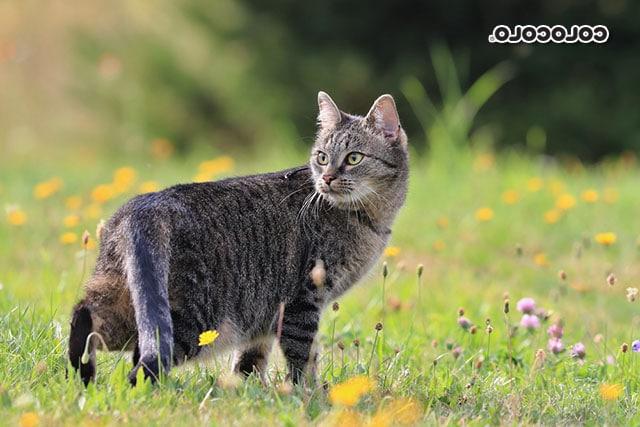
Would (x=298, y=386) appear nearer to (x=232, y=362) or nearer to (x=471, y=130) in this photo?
(x=232, y=362)

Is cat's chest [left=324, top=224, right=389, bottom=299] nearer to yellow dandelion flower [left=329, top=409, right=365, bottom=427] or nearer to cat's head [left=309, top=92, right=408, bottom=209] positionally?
cat's head [left=309, top=92, right=408, bottom=209]

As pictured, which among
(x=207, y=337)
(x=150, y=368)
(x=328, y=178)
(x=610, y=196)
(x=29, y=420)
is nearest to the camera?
(x=29, y=420)

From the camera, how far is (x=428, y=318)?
5297 millimetres

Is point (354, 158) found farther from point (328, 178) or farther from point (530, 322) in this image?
point (530, 322)

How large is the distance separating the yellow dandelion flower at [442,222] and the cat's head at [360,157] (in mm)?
2062

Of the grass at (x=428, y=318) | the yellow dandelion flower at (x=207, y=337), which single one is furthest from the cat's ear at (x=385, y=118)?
the yellow dandelion flower at (x=207, y=337)

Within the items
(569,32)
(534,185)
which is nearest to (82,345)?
(534,185)

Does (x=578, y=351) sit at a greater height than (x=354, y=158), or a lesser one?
lesser

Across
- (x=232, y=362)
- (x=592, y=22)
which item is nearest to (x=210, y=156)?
(x=592, y=22)

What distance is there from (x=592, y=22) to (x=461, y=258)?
6817mm

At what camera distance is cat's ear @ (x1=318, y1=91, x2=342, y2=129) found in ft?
14.5

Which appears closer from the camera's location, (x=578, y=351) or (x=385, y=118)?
(x=578, y=351)

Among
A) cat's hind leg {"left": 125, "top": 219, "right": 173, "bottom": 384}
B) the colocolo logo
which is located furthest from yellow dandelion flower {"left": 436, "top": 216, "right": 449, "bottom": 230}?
the colocolo logo

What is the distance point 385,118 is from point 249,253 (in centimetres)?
96
